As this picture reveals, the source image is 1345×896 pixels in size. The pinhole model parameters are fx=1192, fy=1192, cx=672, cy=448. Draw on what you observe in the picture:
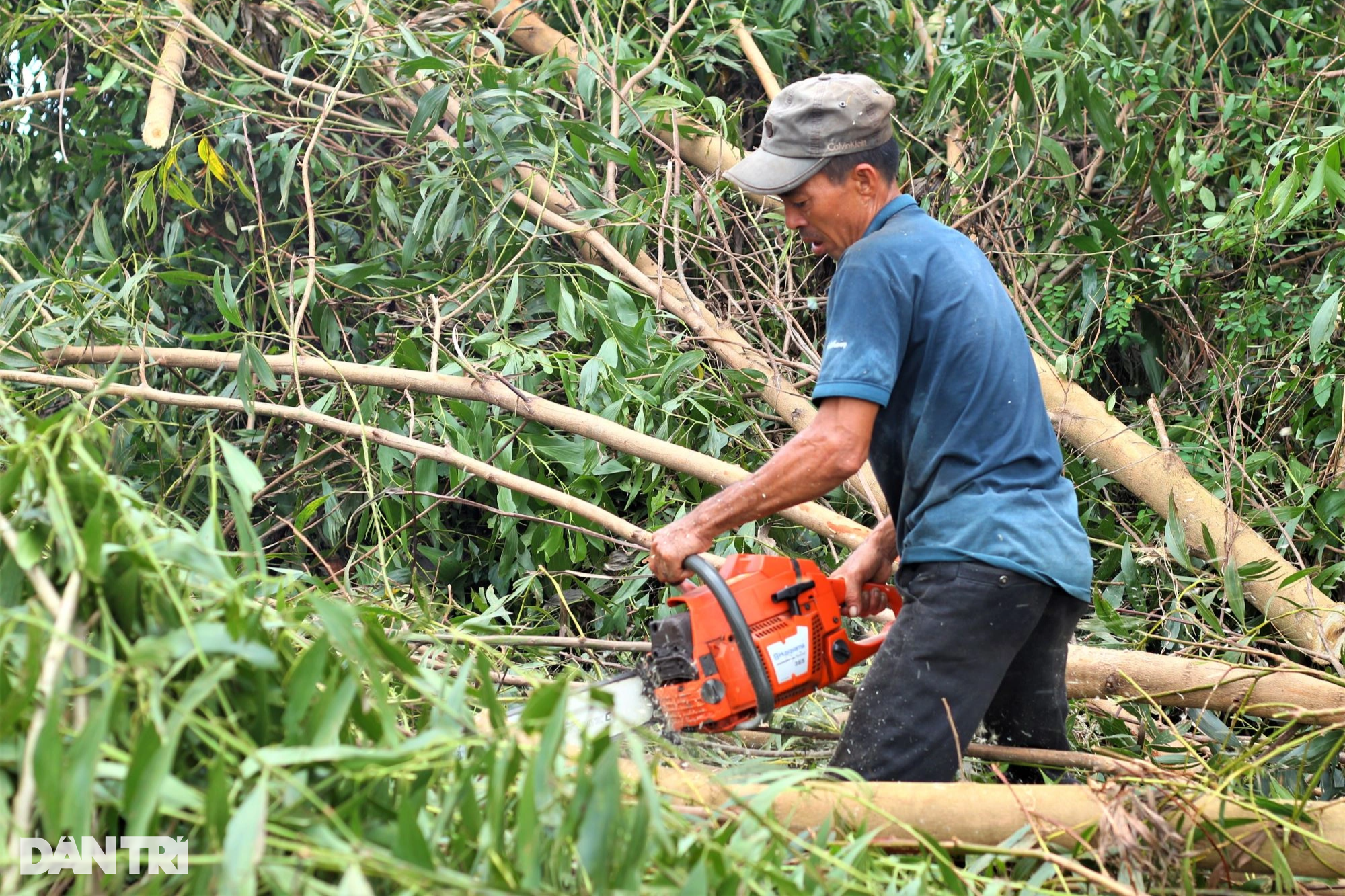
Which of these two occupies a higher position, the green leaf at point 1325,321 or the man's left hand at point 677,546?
the green leaf at point 1325,321

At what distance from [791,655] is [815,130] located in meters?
1.05

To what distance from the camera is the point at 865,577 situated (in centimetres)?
265

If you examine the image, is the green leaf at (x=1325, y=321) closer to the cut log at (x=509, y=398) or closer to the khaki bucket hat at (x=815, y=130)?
the cut log at (x=509, y=398)

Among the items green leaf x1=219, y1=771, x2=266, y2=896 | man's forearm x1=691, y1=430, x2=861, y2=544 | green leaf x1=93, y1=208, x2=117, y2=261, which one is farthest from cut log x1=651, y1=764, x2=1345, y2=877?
green leaf x1=93, y1=208, x2=117, y2=261

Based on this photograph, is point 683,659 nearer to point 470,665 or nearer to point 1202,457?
point 470,665

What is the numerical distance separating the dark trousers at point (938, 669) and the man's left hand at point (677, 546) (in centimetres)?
42

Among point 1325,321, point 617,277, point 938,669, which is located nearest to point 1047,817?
point 938,669

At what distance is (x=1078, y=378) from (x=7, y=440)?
10.4ft

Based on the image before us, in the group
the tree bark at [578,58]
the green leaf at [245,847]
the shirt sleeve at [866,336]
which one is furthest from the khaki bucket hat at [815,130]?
the tree bark at [578,58]

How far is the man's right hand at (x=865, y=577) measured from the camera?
2.57 metres

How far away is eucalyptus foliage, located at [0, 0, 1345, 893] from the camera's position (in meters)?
3.34

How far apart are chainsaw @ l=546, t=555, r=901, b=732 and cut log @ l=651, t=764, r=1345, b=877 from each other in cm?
22

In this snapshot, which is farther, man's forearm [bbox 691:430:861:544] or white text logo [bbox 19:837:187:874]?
man's forearm [bbox 691:430:861:544]

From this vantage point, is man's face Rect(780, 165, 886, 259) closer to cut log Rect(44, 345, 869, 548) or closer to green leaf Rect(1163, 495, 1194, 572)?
cut log Rect(44, 345, 869, 548)
